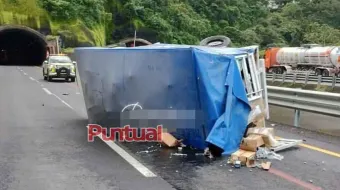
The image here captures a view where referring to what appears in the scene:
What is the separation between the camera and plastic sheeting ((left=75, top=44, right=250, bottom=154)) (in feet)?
25.2

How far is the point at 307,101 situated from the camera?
10781mm

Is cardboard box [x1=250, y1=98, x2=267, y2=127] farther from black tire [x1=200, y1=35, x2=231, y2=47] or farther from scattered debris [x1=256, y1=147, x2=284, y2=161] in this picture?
black tire [x1=200, y1=35, x2=231, y2=47]

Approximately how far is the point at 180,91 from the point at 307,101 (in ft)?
13.1

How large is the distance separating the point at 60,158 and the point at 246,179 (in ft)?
9.54

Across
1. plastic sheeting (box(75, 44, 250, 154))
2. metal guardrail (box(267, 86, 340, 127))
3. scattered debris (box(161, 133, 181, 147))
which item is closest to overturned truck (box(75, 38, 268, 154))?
plastic sheeting (box(75, 44, 250, 154))

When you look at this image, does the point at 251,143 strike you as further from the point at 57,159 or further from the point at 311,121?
the point at 311,121

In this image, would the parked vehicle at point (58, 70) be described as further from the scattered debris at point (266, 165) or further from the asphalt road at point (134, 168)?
the scattered debris at point (266, 165)

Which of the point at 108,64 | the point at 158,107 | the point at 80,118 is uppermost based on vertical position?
the point at 108,64

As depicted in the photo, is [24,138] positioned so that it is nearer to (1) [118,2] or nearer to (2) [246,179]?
(2) [246,179]

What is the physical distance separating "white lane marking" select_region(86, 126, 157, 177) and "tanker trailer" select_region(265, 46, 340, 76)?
32.4 meters

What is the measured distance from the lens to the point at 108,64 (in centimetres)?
898

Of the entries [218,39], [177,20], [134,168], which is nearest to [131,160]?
[134,168]

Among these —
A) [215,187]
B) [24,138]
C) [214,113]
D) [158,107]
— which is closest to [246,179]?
[215,187]

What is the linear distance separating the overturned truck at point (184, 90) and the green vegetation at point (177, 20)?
4495 centimetres
